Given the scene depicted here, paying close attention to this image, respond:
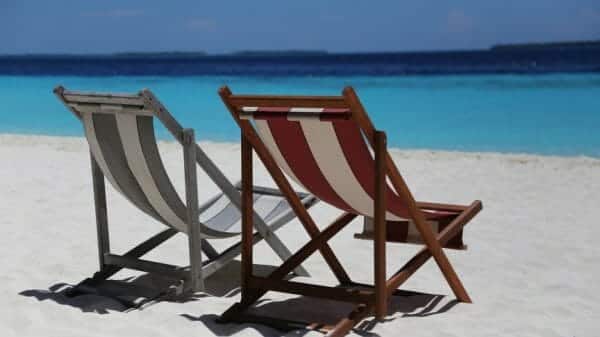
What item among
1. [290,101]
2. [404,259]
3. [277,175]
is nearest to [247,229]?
[277,175]

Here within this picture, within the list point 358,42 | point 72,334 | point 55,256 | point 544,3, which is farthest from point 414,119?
point 358,42

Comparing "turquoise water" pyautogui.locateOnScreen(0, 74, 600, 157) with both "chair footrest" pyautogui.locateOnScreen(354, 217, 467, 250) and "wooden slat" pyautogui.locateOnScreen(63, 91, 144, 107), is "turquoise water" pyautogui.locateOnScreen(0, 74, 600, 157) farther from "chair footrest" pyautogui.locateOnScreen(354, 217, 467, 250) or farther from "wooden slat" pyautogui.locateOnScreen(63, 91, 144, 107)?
"wooden slat" pyautogui.locateOnScreen(63, 91, 144, 107)

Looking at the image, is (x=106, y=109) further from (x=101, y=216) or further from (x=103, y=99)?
(x=101, y=216)

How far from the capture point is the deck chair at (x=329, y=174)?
240 centimetres

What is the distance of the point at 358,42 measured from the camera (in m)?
59.8

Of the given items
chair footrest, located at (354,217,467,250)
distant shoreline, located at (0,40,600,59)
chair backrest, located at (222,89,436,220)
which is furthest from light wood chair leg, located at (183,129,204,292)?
distant shoreline, located at (0,40,600,59)

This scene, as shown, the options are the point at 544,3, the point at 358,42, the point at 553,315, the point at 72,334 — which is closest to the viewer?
the point at 72,334

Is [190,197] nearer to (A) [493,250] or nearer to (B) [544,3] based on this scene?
(A) [493,250]

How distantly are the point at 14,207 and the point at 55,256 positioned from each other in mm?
1371

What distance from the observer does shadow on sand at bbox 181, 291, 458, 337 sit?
2.68m

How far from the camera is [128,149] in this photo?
9.30 ft

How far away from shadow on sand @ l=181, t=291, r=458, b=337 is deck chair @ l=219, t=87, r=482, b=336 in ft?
0.19

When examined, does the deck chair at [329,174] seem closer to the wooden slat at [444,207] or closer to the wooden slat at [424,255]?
the wooden slat at [424,255]

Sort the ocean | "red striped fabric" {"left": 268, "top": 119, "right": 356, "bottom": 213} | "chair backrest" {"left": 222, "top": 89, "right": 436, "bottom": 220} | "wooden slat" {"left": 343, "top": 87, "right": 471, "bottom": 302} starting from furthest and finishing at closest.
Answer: the ocean
"red striped fabric" {"left": 268, "top": 119, "right": 356, "bottom": 213}
"chair backrest" {"left": 222, "top": 89, "right": 436, "bottom": 220}
"wooden slat" {"left": 343, "top": 87, "right": 471, "bottom": 302}
